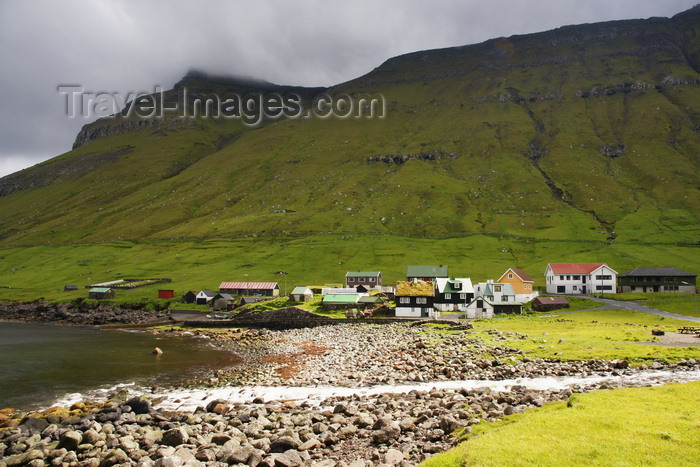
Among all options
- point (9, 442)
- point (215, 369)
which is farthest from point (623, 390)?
point (215, 369)

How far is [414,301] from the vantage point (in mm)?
93375

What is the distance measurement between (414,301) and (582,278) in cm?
4583

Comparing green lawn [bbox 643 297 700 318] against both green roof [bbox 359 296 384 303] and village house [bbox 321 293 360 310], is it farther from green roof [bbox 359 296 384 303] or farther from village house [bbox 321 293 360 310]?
village house [bbox 321 293 360 310]

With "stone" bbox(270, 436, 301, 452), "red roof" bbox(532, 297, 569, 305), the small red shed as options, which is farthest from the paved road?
the small red shed

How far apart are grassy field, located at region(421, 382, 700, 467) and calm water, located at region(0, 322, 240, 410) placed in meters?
36.4

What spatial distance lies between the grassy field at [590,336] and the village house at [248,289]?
2817 inches

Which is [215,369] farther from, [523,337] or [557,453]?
[557,453]

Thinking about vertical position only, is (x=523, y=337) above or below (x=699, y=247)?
below

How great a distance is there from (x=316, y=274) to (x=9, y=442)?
124 meters

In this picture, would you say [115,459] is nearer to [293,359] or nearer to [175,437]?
[175,437]

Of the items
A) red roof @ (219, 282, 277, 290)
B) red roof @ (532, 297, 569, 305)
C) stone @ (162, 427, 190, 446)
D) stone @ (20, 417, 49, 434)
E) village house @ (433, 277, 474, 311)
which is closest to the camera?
stone @ (162, 427, 190, 446)

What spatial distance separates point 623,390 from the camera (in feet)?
88.4

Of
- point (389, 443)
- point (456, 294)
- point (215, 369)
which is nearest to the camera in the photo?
point (389, 443)

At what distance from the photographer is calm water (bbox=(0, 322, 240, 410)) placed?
147 feet
